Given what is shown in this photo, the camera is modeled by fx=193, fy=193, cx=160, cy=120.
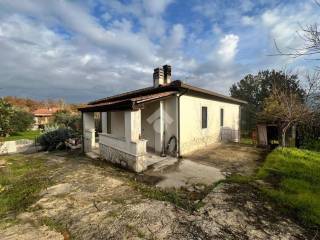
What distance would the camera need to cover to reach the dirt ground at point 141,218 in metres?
3.45

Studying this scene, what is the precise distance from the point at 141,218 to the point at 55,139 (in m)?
12.1

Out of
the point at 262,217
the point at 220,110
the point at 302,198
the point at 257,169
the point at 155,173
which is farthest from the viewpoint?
the point at 220,110

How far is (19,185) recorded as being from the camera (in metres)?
6.41

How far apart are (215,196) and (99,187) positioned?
3.33m

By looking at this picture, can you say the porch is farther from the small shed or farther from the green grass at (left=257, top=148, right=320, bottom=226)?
the small shed

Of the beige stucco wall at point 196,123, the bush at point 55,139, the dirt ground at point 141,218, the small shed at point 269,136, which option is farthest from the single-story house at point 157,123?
the bush at point 55,139

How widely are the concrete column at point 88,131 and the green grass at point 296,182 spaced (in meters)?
8.50

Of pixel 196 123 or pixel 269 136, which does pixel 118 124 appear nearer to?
pixel 196 123

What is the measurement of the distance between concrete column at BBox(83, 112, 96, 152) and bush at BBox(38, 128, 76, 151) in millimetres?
3519

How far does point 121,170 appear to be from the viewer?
7535 millimetres

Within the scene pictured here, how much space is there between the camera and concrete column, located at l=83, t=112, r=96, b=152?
1095 centimetres

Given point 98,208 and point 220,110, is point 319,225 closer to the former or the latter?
point 98,208

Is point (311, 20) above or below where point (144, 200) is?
above

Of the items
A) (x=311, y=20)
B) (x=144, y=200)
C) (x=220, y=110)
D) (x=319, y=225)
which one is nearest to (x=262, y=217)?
(x=319, y=225)
